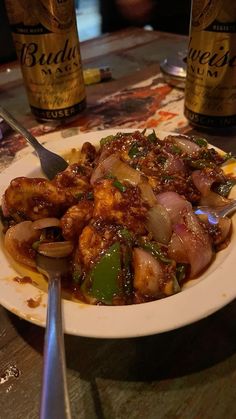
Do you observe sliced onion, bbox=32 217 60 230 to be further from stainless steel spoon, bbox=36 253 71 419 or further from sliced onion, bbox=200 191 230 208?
sliced onion, bbox=200 191 230 208

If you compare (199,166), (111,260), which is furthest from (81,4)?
(111,260)

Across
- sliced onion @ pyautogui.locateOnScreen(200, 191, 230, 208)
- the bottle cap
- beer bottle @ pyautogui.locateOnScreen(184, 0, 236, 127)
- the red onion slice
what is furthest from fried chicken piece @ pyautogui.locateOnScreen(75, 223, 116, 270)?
the bottle cap

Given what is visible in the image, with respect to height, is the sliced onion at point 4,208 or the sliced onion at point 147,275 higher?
the sliced onion at point 4,208

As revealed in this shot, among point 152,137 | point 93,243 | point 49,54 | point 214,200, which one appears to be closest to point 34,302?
point 93,243

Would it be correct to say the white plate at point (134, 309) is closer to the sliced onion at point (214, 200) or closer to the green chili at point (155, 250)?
the green chili at point (155, 250)

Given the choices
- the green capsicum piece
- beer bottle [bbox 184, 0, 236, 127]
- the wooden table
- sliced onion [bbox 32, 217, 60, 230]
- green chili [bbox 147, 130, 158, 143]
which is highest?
beer bottle [bbox 184, 0, 236, 127]

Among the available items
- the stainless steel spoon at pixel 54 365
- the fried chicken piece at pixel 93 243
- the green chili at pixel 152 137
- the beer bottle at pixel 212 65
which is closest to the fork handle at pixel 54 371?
the stainless steel spoon at pixel 54 365
